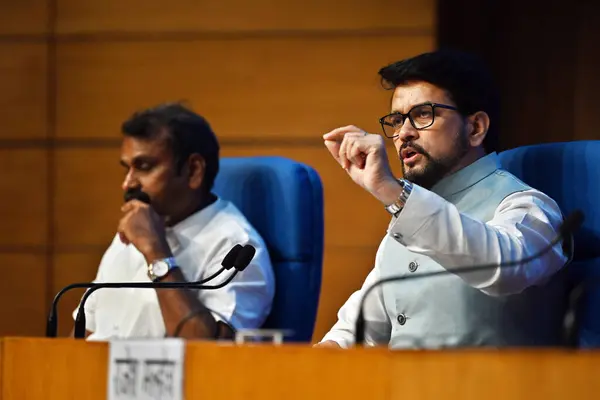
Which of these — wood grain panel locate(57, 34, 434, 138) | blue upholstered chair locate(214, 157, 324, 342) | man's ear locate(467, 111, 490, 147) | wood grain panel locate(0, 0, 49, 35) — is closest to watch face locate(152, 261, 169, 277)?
blue upholstered chair locate(214, 157, 324, 342)

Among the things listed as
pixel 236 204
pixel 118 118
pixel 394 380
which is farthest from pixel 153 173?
pixel 394 380

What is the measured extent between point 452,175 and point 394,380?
36.4 inches

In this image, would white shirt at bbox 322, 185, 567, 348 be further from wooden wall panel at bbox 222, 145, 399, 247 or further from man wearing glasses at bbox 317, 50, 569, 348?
wooden wall panel at bbox 222, 145, 399, 247

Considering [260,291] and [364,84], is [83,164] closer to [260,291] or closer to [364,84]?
[364,84]

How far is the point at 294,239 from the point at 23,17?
1.67 metres

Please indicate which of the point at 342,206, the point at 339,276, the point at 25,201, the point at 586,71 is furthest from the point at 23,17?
the point at 586,71

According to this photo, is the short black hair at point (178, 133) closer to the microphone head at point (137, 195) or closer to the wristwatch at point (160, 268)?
the microphone head at point (137, 195)

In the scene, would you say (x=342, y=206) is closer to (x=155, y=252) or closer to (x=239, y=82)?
(x=239, y=82)

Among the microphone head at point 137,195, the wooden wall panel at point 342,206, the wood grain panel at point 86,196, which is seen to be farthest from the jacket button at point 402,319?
the wood grain panel at point 86,196

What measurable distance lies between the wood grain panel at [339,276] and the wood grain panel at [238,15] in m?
0.75

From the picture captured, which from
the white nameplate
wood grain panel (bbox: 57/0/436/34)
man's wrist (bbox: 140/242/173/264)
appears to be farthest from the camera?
wood grain panel (bbox: 57/0/436/34)

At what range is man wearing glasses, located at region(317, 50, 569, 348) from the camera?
1.65 m

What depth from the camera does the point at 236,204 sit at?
2525 mm

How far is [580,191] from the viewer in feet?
6.33
